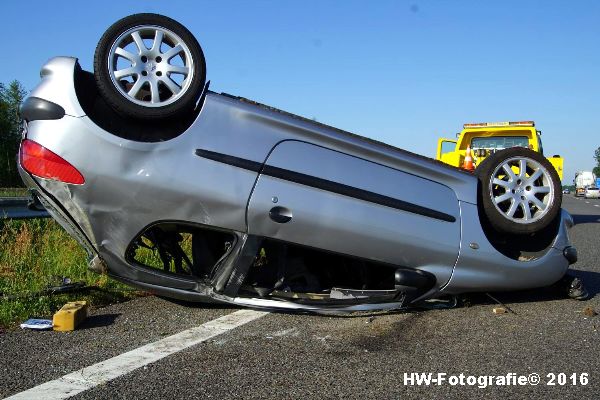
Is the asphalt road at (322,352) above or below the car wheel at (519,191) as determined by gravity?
below

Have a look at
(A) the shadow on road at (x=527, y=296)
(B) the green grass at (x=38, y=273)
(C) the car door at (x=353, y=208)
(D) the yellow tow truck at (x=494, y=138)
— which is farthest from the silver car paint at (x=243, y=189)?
(D) the yellow tow truck at (x=494, y=138)

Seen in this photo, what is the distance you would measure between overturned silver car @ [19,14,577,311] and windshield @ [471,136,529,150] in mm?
8131

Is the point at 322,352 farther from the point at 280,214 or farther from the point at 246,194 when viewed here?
the point at 246,194

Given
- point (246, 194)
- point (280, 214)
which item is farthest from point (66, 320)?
point (280, 214)

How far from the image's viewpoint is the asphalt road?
263 cm

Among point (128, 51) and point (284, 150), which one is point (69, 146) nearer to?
point (128, 51)

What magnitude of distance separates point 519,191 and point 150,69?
2.74 m

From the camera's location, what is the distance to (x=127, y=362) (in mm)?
2904

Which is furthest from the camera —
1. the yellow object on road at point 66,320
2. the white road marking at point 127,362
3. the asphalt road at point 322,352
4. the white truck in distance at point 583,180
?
the white truck in distance at point 583,180

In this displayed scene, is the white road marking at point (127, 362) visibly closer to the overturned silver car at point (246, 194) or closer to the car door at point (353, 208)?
the overturned silver car at point (246, 194)

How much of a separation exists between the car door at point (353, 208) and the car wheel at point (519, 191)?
356 millimetres

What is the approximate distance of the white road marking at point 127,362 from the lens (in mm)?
2496

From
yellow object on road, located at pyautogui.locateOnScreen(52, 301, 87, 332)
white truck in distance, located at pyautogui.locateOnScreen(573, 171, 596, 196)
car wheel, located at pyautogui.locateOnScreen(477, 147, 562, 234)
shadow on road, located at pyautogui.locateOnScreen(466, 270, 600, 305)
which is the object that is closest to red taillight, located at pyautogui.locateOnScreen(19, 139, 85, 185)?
yellow object on road, located at pyautogui.locateOnScreen(52, 301, 87, 332)

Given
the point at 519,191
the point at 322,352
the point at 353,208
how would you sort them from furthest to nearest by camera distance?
the point at 519,191 → the point at 353,208 → the point at 322,352
